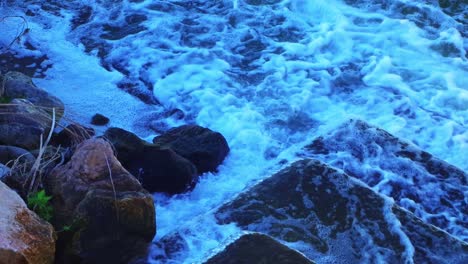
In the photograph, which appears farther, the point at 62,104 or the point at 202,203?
the point at 62,104

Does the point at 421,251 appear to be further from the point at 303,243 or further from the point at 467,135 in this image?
the point at 467,135

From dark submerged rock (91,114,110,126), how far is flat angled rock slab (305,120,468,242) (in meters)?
1.75

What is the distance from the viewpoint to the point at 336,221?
366 cm

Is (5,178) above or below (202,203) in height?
above

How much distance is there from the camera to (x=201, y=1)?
7.24 metres

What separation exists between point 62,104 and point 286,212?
2.35 meters

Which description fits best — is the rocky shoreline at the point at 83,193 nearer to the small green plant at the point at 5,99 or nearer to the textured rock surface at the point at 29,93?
the small green plant at the point at 5,99

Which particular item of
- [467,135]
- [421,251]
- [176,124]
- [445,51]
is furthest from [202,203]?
[445,51]

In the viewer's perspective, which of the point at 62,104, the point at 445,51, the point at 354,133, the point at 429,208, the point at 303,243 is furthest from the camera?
the point at 445,51

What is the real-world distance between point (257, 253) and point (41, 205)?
125cm

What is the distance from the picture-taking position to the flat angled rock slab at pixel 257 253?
10.4 ft

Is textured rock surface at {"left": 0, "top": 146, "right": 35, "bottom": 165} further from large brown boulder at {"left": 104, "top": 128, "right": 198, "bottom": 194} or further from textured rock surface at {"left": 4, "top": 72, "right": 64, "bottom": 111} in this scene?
textured rock surface at {"left": 4, "top": 72, "right": 64, "bottom": 111}

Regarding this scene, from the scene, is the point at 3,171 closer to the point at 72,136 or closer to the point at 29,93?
the point at 72,136

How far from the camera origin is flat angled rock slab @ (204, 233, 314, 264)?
3178 mm
